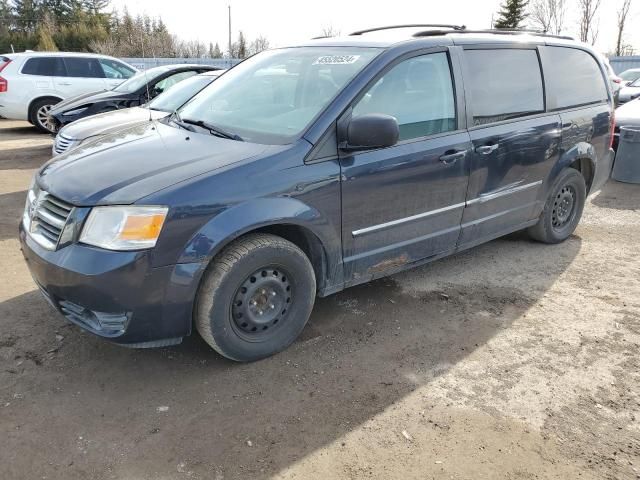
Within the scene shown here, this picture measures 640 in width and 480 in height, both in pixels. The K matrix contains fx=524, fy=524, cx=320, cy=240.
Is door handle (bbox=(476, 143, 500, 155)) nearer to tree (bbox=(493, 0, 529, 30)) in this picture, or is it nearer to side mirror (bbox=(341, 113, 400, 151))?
side mirror (bbox=(341, 113, 400, 151))

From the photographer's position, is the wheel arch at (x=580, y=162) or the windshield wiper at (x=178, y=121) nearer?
the windshield wiper at (x=178, y=121)

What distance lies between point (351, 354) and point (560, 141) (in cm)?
275

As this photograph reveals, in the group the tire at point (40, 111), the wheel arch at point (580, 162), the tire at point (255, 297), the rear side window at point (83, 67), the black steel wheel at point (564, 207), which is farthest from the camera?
the rear side window at point (83, 67)

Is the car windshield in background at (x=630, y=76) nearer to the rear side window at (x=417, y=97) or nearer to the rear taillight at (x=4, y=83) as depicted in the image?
the rear side window at (x=417, y=97)

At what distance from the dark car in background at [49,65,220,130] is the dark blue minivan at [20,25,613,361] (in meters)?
4.76

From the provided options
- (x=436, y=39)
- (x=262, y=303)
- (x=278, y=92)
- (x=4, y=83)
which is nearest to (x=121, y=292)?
(x=262, y=303)

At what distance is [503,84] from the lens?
4027 millimetres

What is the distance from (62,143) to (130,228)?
13.9ft

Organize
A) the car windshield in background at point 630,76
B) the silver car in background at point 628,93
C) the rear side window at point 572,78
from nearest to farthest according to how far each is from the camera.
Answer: the rear side window at point 572,78
the silver car in background at point 628,93
the car windshield in background at point 630,76

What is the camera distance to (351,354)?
10.5 ft

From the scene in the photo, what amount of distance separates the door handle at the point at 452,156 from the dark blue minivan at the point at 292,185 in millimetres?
21

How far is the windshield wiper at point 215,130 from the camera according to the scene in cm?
322

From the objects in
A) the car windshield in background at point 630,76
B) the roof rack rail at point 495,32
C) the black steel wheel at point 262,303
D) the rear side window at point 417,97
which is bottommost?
the black steel wheel at point 262,303

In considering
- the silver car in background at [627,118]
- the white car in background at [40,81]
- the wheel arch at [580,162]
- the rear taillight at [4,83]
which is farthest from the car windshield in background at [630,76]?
the rear taillight at [4,83]
